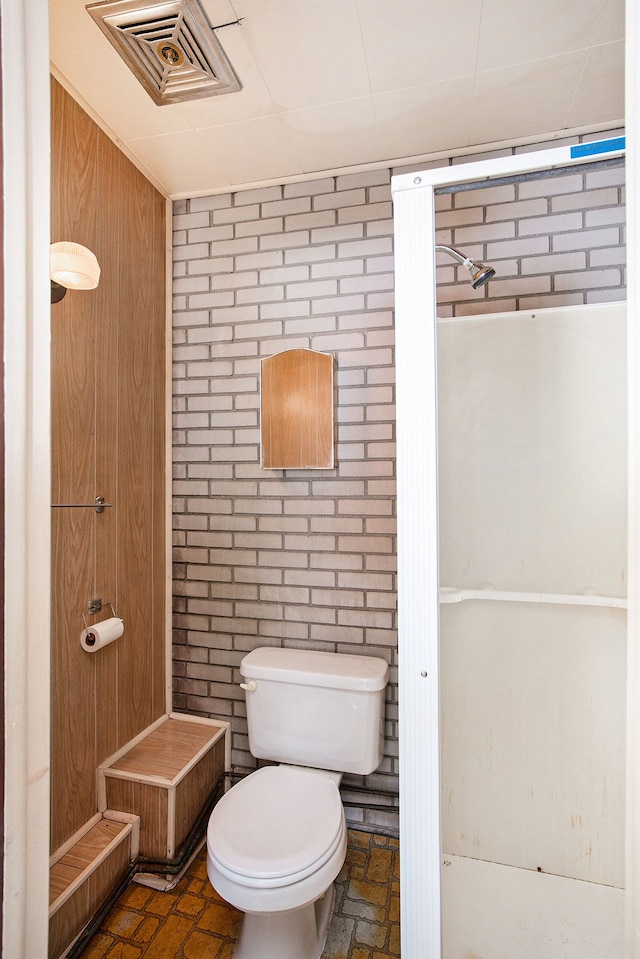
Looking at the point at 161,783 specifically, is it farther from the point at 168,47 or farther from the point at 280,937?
the point at 168,47

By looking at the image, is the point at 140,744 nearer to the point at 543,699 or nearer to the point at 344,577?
the point at 344,577

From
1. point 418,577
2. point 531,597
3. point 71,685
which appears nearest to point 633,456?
point 418,577

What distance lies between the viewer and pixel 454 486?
151 centimetres

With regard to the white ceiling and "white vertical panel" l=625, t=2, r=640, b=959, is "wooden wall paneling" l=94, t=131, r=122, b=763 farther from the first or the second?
"white vertical panel" l=625, t=2, r=640, b=959

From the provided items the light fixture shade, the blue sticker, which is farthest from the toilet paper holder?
the blue sticker

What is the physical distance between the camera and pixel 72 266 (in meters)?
1.42

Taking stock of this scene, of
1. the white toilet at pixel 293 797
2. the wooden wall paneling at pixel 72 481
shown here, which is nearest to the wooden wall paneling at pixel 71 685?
the wooden wall paneling at pixel 72 481

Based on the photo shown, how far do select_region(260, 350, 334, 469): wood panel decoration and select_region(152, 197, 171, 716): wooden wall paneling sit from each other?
1.51 ft

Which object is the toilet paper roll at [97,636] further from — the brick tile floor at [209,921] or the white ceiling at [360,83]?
the white ceiling at [360,83]

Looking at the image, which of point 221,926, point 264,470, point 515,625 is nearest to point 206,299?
point 264,470

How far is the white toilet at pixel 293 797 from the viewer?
1277 millimetres

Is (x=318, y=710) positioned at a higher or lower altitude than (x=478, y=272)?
lower

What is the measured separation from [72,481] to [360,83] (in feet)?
5.01

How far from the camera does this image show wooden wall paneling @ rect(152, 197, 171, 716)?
2.08 m
